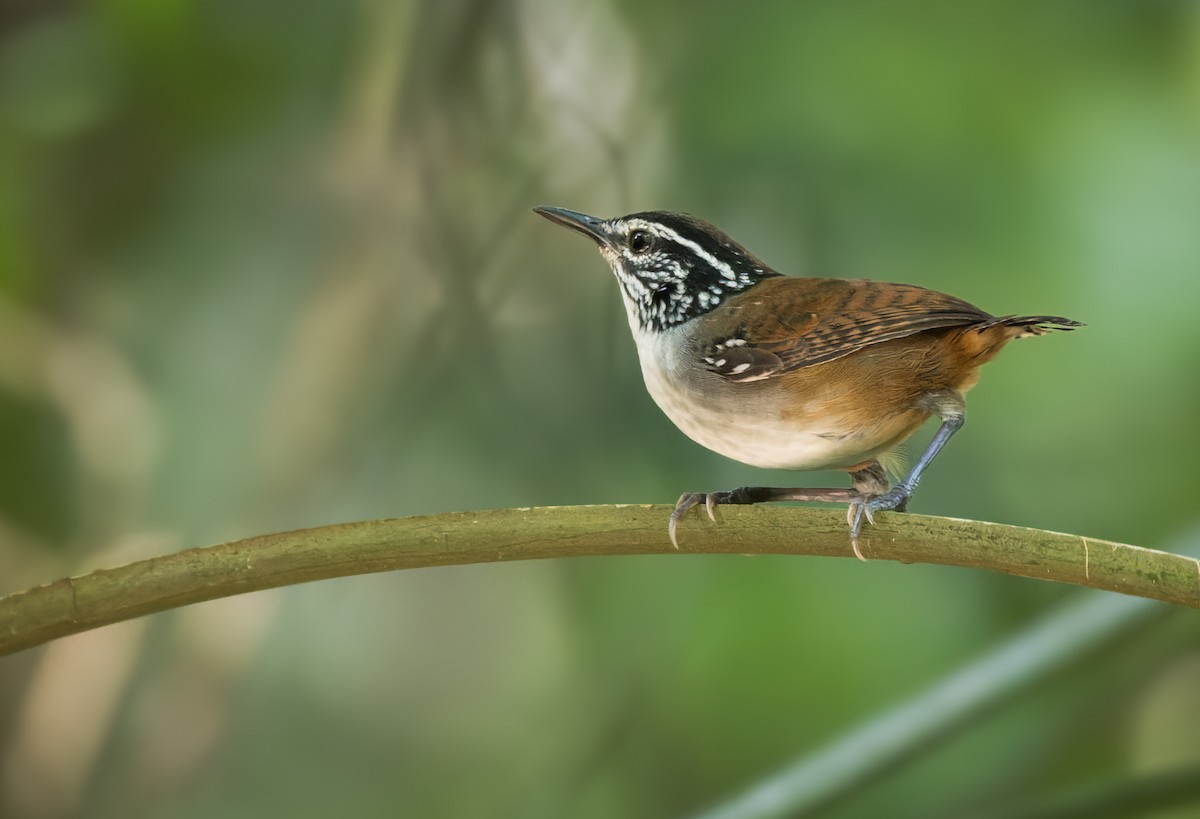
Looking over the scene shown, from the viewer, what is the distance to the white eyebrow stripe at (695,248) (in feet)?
4.94

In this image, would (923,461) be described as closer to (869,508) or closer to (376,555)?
(869,508)

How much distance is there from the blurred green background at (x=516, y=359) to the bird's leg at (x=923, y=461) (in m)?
0.84

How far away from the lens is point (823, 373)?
4.41 feet

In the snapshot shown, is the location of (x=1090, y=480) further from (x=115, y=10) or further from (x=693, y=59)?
(x=115, y=10)

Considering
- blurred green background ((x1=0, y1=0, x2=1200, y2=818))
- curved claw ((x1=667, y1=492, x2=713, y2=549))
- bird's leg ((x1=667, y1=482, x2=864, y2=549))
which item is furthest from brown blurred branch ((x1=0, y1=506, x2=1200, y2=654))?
blurred green background ((x1=0, y1=0, x2=1200, y2=818))

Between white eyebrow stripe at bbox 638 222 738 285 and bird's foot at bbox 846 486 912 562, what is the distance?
0.36 metres

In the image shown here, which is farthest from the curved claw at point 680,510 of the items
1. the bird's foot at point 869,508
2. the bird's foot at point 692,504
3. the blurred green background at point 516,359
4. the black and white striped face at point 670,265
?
the blurred green background at point 516,359

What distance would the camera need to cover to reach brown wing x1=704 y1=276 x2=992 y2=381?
4.33ft

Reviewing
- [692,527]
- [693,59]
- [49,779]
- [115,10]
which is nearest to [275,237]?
[115,10]

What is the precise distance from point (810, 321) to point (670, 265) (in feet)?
0.69

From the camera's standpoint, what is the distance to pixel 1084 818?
1.47 m

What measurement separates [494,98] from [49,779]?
1528 millimetres

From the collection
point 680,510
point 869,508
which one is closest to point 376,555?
point 680,510

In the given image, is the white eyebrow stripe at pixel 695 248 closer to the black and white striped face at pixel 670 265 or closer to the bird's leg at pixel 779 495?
the black and white striped face at pixel 670 265
